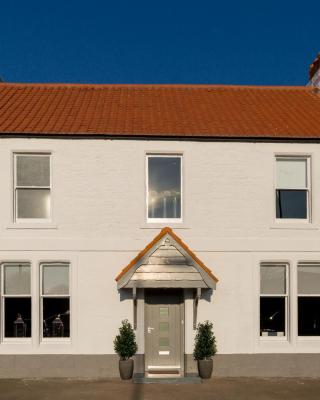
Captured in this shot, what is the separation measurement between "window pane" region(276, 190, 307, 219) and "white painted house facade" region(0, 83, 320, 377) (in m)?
0.03

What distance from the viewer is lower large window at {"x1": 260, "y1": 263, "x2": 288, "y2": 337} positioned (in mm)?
14352

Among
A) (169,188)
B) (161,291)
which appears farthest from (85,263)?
(169,188)

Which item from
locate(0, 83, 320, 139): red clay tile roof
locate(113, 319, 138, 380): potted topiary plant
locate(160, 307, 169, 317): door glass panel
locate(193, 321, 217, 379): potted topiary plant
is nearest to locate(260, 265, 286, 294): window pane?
locate(193, 321, 217, 379): potted topiary plant

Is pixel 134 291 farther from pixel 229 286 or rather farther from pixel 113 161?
pixel 113 161

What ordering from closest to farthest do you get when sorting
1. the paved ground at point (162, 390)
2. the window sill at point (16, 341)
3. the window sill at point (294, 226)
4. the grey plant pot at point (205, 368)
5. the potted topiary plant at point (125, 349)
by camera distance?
1. the paved ground at point (162, 390)
2. the potted topiary plant at point (125, 349)
3. the grey plant pot at point (205, 368)
4. the window sill at point (16, 341)
5. the window sill at point (294, 226)

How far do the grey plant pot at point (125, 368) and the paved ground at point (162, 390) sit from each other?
26 cm

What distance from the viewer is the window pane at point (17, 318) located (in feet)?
45.9

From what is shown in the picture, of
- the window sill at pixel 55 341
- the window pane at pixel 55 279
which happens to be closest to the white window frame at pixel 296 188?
the window pane at pixel 55 279

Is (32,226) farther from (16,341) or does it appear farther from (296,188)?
(296,188)

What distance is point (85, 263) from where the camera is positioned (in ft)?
45.8

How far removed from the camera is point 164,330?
14.2 metres

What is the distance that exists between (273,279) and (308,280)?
0.98m

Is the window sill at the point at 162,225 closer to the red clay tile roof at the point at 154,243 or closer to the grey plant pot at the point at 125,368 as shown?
the red clay tile roof at the point at 154,243

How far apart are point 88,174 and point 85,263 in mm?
2426
